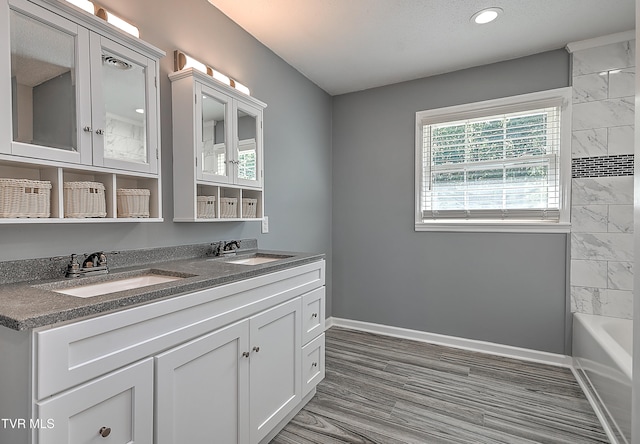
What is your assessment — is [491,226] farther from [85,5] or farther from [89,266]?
[85,5]

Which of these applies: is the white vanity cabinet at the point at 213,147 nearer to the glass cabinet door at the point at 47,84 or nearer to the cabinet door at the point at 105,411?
the glass cabinet door at the point at 47,84

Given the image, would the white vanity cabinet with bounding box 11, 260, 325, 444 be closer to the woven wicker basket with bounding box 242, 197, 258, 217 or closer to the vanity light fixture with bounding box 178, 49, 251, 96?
the woven wicker basket with bounding box 242, 197, 258, 217

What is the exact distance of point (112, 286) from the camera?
4.66 feet

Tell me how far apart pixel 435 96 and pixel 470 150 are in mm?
611

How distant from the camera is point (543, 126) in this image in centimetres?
269

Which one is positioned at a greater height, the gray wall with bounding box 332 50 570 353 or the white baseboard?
the gray wall with bounding box 332 50 570 353

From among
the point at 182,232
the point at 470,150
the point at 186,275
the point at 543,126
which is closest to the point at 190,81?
the point at 182,232

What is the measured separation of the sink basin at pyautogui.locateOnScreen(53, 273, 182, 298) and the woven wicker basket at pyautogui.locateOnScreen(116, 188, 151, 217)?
301 millimetres

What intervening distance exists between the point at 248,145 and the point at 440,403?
6.91 ft

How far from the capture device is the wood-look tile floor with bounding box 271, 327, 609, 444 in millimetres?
1798

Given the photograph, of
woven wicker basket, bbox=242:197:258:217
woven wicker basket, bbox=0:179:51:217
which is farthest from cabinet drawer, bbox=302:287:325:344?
woven wicker basket, bbox=0:179:51:217

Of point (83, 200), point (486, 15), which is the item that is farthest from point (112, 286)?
point (486, 15)

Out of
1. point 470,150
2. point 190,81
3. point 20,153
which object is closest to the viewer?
point 20,153

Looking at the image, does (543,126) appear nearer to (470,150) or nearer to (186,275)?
(470,150)
